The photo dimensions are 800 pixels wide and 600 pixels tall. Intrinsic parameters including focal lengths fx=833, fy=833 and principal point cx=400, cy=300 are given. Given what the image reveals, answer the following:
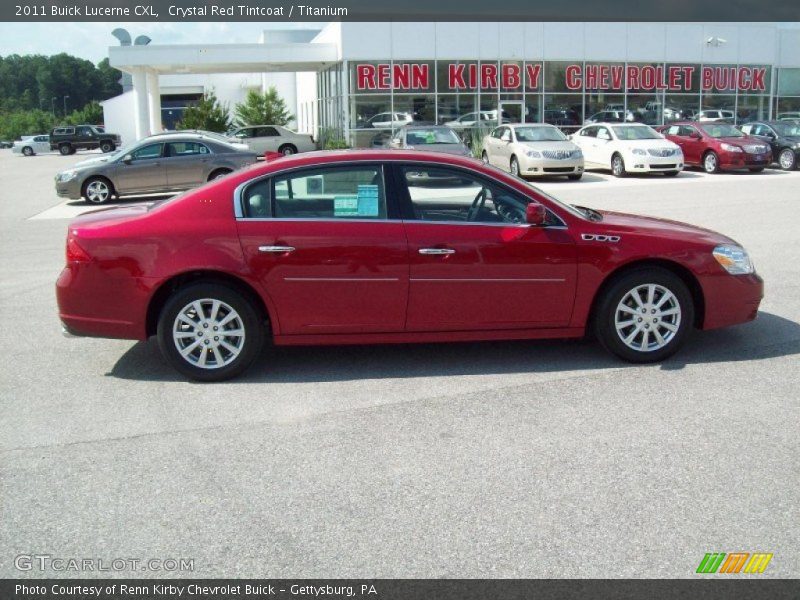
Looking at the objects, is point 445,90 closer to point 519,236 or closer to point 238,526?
point 519,236

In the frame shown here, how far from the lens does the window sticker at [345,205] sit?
5793 millimetres

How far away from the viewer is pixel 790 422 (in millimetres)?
4848

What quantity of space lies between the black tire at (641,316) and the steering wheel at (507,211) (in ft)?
2.71

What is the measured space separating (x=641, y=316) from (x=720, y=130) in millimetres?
22717

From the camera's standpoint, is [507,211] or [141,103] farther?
[141,103]

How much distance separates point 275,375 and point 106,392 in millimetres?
1140

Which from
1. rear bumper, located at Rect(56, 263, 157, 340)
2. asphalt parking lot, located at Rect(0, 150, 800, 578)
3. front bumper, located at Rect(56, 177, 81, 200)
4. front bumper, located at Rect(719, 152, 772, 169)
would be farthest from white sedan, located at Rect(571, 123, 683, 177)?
rear bumper, located at Rect(56, 263, 157, 340)

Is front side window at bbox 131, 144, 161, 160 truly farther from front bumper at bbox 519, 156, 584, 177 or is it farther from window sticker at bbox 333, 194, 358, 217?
window sticker at bbox 333, 194, 358, 217

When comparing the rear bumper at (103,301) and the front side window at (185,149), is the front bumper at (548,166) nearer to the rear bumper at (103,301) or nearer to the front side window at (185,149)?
the front side window at (185,149)

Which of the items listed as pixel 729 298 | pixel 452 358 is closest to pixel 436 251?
pixel 452 358

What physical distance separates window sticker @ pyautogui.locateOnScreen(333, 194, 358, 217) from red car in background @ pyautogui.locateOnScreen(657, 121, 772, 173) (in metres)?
21.7

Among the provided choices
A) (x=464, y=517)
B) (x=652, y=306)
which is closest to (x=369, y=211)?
(x=652, y=306)

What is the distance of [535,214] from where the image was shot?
5.73 meters

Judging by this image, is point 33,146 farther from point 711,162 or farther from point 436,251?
point 436,251
